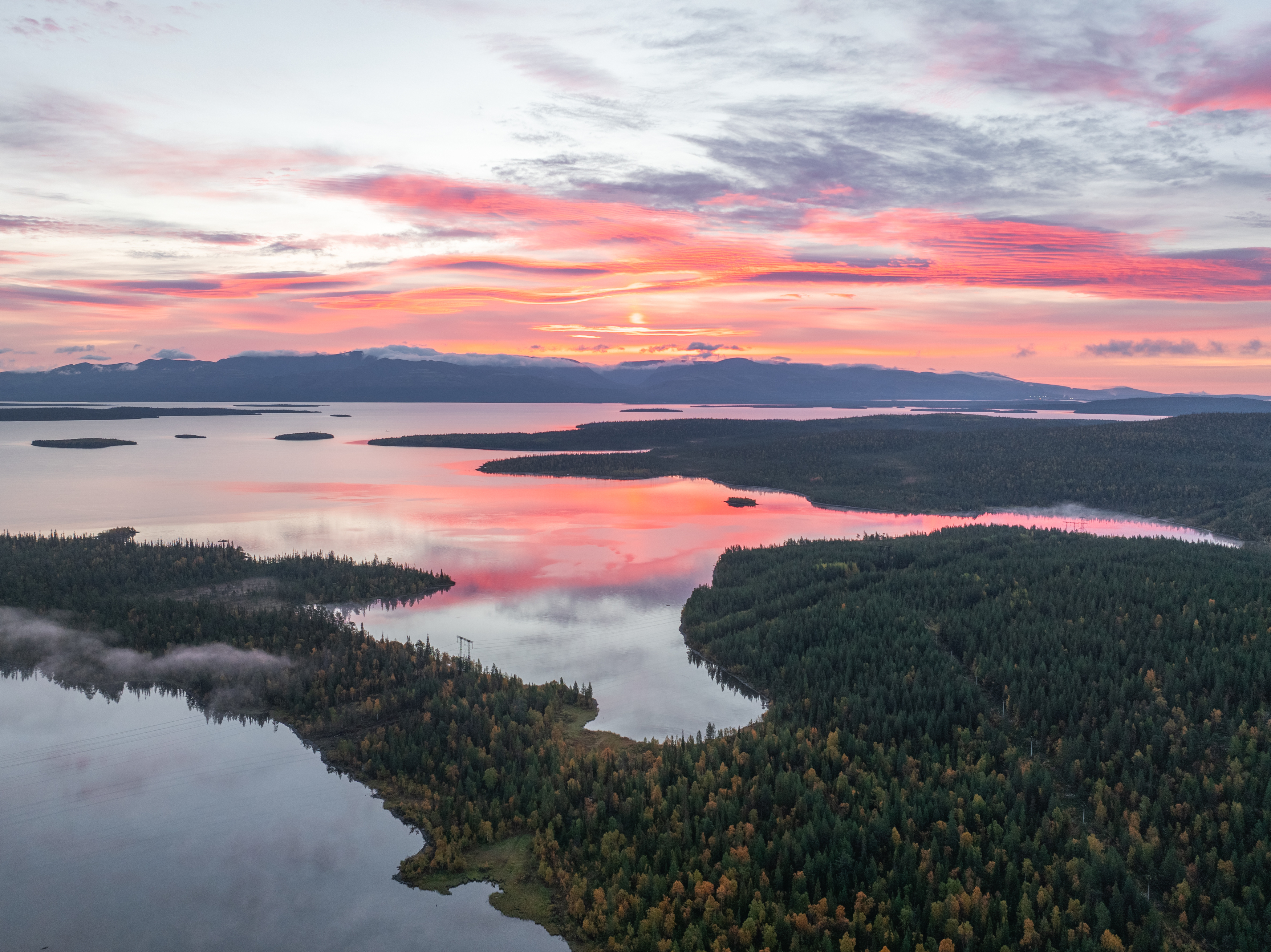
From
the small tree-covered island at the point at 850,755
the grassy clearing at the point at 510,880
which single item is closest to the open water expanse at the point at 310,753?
the grassy clearing at the point at 510,880

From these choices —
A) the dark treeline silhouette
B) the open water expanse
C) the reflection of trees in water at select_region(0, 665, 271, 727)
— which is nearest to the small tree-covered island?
the reflection of trees in water at select_region(0, 665, 271, 727)

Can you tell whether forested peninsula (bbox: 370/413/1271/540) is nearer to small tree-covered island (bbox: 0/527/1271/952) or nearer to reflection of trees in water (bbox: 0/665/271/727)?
small tree-covered island (bbox: 0/527/1271/952)

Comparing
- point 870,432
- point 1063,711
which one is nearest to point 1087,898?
point 1063,711

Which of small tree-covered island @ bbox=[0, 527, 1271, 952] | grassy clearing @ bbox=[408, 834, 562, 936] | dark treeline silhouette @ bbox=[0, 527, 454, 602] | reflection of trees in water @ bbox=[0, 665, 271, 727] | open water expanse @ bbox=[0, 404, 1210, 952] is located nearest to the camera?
small tree-covered island @ bbox=[0, 527, 1271, 952]

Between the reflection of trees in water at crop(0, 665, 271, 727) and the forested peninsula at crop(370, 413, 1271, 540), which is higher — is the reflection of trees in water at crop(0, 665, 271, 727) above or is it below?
below

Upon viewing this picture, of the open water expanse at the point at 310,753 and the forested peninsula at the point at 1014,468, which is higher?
the forested peninsula at the point at 1014,468

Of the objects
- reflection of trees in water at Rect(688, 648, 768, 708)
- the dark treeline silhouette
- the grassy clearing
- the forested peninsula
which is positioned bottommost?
the grassy clearing

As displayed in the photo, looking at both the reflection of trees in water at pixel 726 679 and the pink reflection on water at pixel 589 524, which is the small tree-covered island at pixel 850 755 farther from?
the pink reflection on water at pixel 589 524

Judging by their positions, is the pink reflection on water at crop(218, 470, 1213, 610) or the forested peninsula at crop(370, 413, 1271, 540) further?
the forested peninsula at crop(370, 413, 1271, 540)
